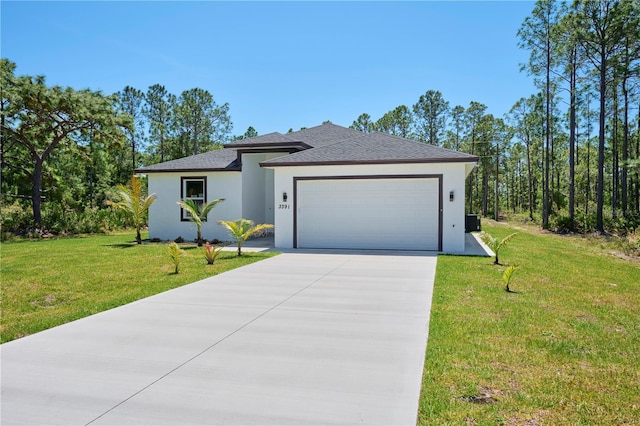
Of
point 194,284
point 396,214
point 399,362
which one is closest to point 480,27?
point 396,214

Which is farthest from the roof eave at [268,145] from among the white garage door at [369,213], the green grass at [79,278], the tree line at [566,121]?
the tree line at [566,121]

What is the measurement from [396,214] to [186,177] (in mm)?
9129

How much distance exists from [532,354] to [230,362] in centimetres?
320

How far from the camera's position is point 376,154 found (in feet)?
45.0

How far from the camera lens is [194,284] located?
809 centimetres

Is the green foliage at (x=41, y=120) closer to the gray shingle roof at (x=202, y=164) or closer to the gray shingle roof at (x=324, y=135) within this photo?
the gray shingle roof at (x=202, y=164)

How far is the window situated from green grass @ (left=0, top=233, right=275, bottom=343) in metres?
3.50

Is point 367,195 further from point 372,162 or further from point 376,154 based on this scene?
point 376,154

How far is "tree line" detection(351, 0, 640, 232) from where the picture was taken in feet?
72.6

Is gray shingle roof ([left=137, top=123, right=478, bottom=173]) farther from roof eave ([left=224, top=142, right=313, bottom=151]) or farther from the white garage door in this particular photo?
the white garage door

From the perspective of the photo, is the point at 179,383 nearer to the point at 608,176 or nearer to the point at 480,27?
the point at 480,27

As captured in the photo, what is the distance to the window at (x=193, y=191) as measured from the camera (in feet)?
56.1

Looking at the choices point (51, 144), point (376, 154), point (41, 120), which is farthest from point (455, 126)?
point (41, 120)

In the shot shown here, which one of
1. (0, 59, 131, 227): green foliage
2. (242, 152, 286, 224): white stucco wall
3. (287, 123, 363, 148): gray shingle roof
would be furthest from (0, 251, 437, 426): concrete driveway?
(0, 59, 131, 227): green foliage
